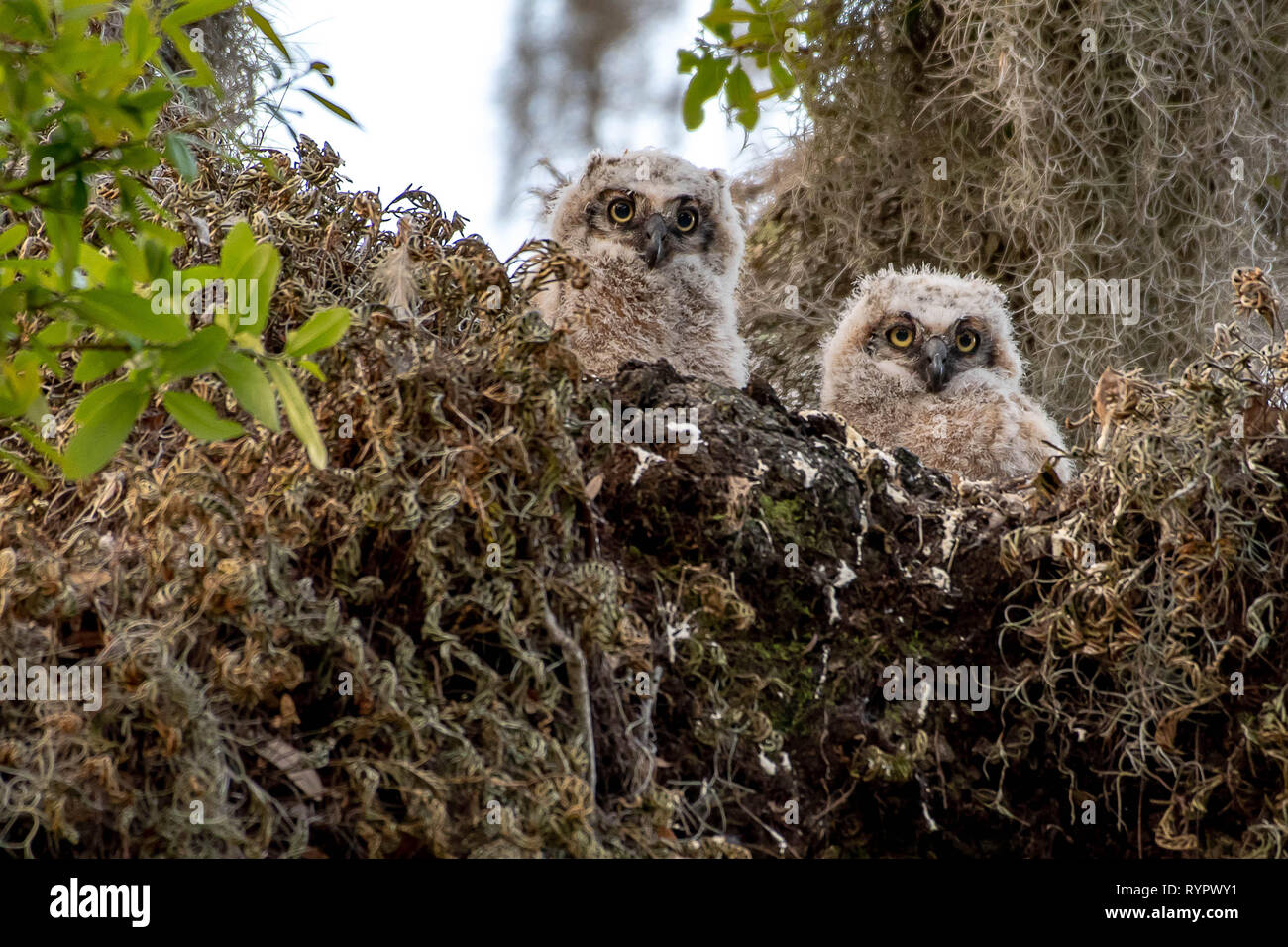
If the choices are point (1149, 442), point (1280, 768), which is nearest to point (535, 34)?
point (1149, 442)

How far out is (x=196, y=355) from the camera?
1.48m

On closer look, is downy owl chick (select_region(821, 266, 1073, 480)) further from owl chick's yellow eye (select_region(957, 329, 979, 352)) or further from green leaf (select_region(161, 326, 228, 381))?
green leaf (select_region(161, 326, 228, 381))

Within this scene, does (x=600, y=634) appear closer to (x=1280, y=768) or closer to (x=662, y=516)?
(x=662, y=516)

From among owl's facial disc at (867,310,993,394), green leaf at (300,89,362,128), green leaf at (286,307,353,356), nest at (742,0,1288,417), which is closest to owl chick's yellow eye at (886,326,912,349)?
owl's facial disc at (867,310,993,394)

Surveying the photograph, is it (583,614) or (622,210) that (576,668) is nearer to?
(583,614)

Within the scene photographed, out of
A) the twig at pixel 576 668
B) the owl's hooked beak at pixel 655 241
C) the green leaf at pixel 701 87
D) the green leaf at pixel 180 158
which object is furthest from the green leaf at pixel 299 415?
the owl's hooked beak at pixel 655 241

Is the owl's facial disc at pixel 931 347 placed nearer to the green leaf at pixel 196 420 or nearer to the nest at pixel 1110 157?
the nest at pixel 1110 157

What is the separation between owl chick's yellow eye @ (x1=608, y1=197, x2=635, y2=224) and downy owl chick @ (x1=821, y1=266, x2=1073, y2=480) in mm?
784

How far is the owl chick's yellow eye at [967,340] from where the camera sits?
3.97 m

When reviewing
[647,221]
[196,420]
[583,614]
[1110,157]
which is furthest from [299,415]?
[1110,157]

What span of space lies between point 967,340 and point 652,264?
1.02 metres

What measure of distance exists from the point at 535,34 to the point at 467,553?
507 cm

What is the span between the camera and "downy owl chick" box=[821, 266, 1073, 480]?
3777 mm

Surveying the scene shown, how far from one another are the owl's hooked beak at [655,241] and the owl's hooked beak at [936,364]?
889 mm
